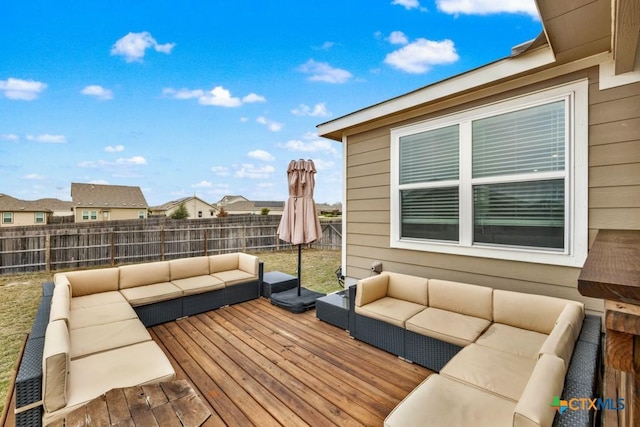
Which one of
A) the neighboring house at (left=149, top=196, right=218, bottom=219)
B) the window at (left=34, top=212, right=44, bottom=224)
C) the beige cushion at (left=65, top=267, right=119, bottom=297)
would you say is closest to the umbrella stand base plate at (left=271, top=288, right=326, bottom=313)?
the beige cushion at (left=65, top=267, right=119, bottom=297)

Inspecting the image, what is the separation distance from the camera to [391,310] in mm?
3346

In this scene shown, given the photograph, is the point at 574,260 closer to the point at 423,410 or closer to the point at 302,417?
the point at 423,410

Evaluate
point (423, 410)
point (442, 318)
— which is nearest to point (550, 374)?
point (423, 410)

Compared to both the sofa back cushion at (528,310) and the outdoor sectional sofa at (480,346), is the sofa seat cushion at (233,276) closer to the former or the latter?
the outdoor sectional sofa at (480,346)

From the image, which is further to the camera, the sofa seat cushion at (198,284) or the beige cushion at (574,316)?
the sofa seat cushion at (198,284)

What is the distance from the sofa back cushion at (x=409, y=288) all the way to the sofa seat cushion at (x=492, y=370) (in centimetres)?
109

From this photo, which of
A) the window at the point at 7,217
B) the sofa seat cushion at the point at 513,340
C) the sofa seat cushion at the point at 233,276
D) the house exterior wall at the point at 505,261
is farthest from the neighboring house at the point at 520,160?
the window at the point at 7,217

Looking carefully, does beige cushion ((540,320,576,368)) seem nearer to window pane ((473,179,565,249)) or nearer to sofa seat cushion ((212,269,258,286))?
window pane ((473,179,565,249))

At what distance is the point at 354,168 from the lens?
197 inches

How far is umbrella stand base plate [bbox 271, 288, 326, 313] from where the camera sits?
456 centimetres

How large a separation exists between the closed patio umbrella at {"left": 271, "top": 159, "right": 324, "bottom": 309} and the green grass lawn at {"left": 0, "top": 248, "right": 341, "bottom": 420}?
5.30 feet

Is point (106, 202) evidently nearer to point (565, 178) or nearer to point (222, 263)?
point (222, 263)

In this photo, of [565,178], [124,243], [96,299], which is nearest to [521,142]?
[565,178]

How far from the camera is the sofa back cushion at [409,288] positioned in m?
3.55
